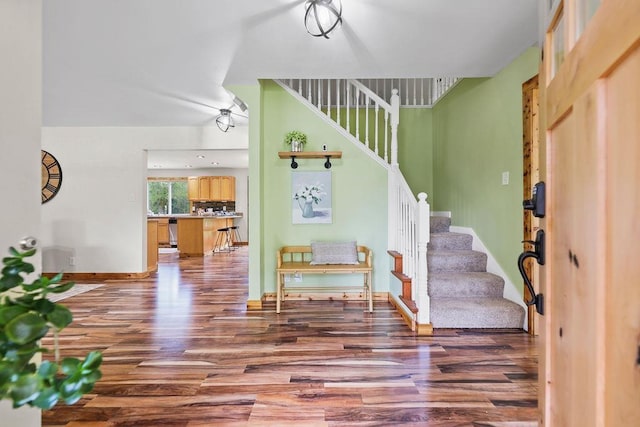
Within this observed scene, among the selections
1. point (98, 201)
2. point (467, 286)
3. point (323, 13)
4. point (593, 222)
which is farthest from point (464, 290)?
point (98, 201)

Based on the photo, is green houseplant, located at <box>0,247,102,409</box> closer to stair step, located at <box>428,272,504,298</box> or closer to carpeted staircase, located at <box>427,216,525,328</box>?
carpeted staircase, located at <box>427,216,525,328</box>

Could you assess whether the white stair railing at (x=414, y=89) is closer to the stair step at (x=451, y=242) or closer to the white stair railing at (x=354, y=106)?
the white stair railing at (x=354, y=106)

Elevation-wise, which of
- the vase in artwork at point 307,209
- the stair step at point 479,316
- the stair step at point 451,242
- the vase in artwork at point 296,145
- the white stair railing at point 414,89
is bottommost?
the stair step at point 479,316

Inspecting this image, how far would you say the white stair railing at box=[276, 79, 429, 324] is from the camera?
2988mm

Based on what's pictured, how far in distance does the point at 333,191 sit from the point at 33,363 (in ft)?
12.1

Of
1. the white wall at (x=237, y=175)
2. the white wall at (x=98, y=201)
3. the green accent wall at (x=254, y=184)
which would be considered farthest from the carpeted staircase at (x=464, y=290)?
the white wall at (x=237, y=175)

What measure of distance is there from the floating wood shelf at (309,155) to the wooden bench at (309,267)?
1027 millimetres

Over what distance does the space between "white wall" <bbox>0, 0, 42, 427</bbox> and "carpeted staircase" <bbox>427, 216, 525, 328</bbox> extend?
113 inches

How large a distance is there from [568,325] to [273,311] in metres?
3.07

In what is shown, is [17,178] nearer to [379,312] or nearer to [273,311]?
[273,311]

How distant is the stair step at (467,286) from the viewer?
129 inches

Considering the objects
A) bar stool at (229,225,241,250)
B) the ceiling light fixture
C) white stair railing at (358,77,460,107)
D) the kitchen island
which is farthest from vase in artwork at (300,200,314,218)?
bar stool at (229,225,241,250)

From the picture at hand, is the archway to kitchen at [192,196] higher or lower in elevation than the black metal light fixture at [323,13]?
lower

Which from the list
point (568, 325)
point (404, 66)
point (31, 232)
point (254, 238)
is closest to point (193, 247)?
point (254, 238)
